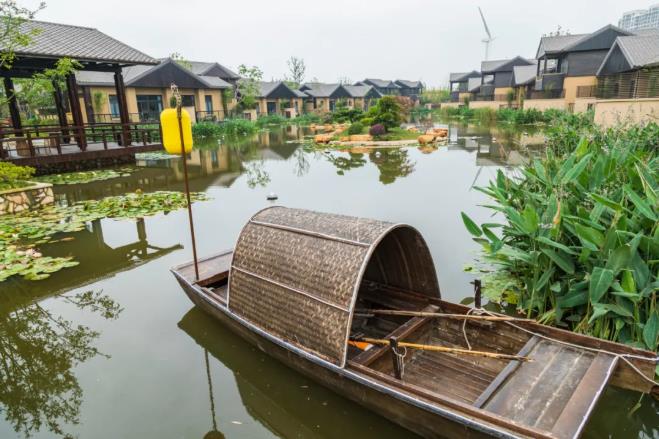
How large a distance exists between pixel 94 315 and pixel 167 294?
96cm

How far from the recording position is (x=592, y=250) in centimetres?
392

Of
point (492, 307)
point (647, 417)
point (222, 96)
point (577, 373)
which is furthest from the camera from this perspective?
point (222, 96)

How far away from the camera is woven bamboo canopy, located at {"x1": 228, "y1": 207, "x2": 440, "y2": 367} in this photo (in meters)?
3.46

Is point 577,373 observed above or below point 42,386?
above

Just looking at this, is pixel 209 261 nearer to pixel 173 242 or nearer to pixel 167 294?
pixel 167 294

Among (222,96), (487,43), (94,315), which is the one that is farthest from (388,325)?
(487,43)

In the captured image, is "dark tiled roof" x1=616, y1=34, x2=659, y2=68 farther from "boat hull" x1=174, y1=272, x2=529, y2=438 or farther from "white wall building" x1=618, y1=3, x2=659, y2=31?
"white wall building" x1=618, y1=3, x2=659, y2=31

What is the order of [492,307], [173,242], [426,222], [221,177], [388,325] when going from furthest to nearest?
[221,177]
[426,222]
[173,242]
[492,307]
[388,325]

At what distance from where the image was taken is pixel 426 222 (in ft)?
28.6

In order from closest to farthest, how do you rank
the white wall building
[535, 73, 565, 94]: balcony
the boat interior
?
the boat interior
[535, 73, 565, 94]: balcony
the white wall building

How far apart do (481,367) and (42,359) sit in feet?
15.4

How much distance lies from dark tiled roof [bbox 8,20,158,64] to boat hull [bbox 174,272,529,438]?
13.4 m

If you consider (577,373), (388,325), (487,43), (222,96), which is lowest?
(388,325)

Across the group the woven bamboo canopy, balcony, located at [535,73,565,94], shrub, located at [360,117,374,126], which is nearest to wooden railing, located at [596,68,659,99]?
balcony, located at [535,73,565,94]
